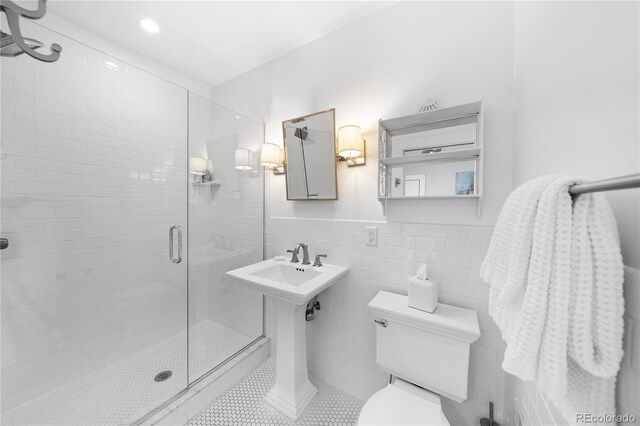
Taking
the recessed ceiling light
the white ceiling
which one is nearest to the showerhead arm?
the white ceiling

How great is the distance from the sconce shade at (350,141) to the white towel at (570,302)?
0.98 meters

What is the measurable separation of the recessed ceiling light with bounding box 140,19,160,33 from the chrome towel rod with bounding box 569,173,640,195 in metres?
2.38

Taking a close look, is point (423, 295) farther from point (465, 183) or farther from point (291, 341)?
point (291, 341)

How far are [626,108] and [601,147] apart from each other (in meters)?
0.10

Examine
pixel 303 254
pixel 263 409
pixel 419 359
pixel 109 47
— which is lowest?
pixel 263 409

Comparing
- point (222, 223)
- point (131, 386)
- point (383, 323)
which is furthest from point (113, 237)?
point (383, 323)

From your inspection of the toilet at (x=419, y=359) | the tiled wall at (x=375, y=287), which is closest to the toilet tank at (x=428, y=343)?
the toilet at (x=419, y=359)

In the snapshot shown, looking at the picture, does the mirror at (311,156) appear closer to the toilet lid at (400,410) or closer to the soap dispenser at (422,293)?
the soap dispenser at (422,293)

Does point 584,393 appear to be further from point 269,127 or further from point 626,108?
point 269,127

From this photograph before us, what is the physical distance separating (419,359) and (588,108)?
45.3 inches

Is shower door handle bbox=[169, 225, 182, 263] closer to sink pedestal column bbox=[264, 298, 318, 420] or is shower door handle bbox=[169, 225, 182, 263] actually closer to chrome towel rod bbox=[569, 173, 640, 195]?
sink pedestal column bbox=[264, 298, 318, 420]

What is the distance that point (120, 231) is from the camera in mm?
1646

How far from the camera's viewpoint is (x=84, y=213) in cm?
146

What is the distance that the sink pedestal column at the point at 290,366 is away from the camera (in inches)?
54.1
